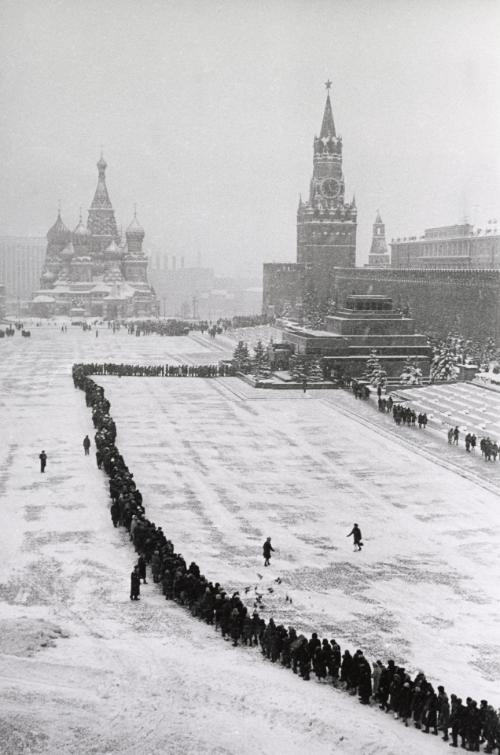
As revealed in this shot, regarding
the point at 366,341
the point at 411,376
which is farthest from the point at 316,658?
the point at 366,341

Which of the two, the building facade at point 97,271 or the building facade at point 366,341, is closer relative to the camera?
the building facade at point 366,341

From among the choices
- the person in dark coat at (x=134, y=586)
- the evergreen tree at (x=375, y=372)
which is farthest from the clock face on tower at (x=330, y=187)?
the person in dark coat at (x=134, y=586)

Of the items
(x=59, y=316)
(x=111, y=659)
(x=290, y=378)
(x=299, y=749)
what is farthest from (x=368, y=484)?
(x=59, y=316)

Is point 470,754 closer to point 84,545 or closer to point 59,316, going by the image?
point 84,545

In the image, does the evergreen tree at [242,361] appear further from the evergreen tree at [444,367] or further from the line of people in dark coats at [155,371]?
the evergreen tree at [444,367]

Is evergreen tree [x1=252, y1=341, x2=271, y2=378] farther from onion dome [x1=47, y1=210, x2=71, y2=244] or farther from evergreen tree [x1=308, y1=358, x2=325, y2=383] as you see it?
onion dome [x1=47, y1=210, x2=71, y2=244]

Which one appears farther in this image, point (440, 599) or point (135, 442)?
point (135, 442)
